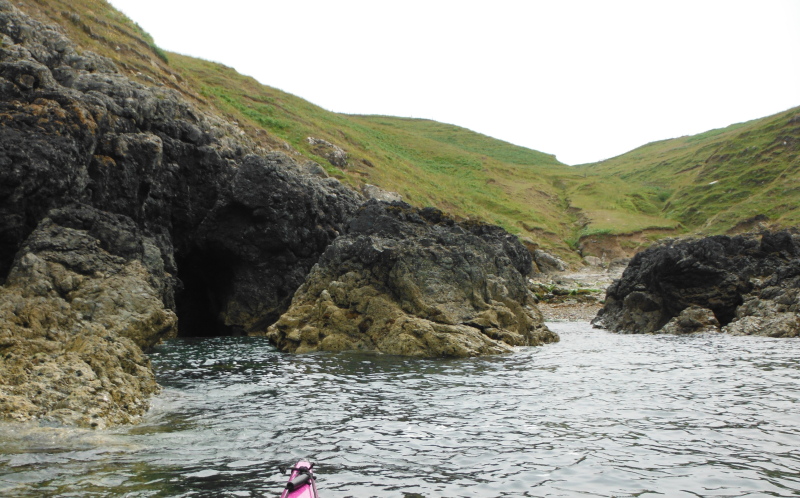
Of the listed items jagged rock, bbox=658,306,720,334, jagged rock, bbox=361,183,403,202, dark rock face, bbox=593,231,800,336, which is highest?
jagged rock, bbox=361,183,403,202

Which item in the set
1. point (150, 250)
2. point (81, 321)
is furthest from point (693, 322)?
point (81, 321)

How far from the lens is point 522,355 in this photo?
25.6m

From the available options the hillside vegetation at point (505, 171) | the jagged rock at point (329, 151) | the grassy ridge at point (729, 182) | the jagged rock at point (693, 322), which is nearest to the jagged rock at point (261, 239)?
the jagged rock at point (693, 322)

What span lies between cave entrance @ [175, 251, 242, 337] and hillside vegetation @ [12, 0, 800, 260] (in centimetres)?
2503

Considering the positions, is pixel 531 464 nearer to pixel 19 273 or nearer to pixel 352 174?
pixel 19 273

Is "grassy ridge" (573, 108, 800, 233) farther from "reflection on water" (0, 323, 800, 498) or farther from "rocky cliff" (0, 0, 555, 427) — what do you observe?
"reflection on water" (0, 323, 800, 498)

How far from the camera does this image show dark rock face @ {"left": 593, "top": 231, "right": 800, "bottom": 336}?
107ft

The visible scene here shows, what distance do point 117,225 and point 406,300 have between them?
530 inches

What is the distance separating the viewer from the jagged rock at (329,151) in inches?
3169

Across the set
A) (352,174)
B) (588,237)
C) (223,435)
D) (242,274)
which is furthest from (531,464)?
(588,237)

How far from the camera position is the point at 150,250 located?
1149 inches

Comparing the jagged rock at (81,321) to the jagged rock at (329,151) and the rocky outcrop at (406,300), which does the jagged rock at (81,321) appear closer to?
the rocky outcrop at (406,300)

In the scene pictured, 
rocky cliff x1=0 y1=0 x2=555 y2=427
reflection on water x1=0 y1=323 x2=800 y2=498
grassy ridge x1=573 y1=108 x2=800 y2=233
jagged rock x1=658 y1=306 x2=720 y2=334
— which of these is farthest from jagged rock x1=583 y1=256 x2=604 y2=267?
reflection on water x1=0 y1=323 x2=800 y2=498

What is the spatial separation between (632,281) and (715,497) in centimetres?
3721
